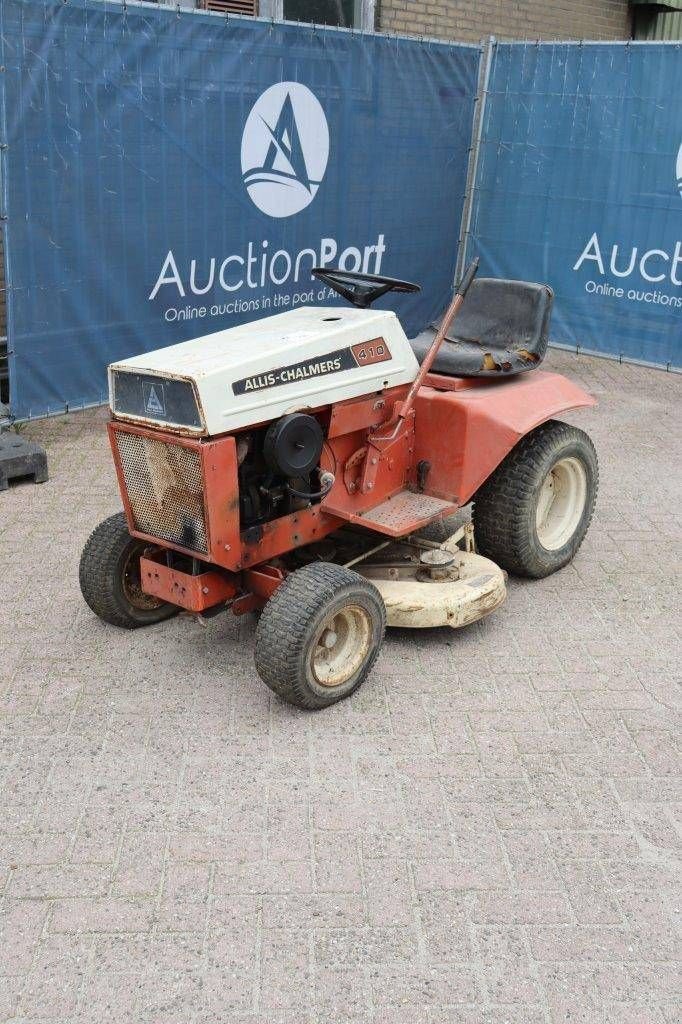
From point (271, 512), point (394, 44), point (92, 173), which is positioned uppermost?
point (394, 44)

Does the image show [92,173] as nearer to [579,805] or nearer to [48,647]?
[48,647]

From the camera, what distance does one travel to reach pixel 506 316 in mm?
4965

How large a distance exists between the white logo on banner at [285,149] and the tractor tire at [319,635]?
14.7 feet

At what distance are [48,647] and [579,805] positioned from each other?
2.20 meters

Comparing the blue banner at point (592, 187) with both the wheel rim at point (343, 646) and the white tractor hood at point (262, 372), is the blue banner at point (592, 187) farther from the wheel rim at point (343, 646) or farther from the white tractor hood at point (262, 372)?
the wheel rim at point (343, 646)

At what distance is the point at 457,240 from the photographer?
9.23m

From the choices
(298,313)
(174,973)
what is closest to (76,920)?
(174,973)

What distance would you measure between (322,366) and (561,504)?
174 centimetres

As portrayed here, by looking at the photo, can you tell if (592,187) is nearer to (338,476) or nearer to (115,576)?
(338,476)

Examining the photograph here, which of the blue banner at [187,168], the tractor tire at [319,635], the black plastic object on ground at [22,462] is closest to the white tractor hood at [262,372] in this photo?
the tractor tire at [319,635]

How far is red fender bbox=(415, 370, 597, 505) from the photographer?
4.42m

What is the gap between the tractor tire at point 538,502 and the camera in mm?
4688

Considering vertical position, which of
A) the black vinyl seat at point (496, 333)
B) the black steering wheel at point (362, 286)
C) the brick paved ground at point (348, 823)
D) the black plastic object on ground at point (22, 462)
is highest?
the black steering wheel at point (362, 286)

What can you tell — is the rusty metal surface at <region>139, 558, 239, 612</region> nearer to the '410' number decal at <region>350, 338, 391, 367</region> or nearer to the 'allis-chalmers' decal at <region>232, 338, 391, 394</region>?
the 'allis-chalmers' decal at <region>232, 338, 391, 394</region>
